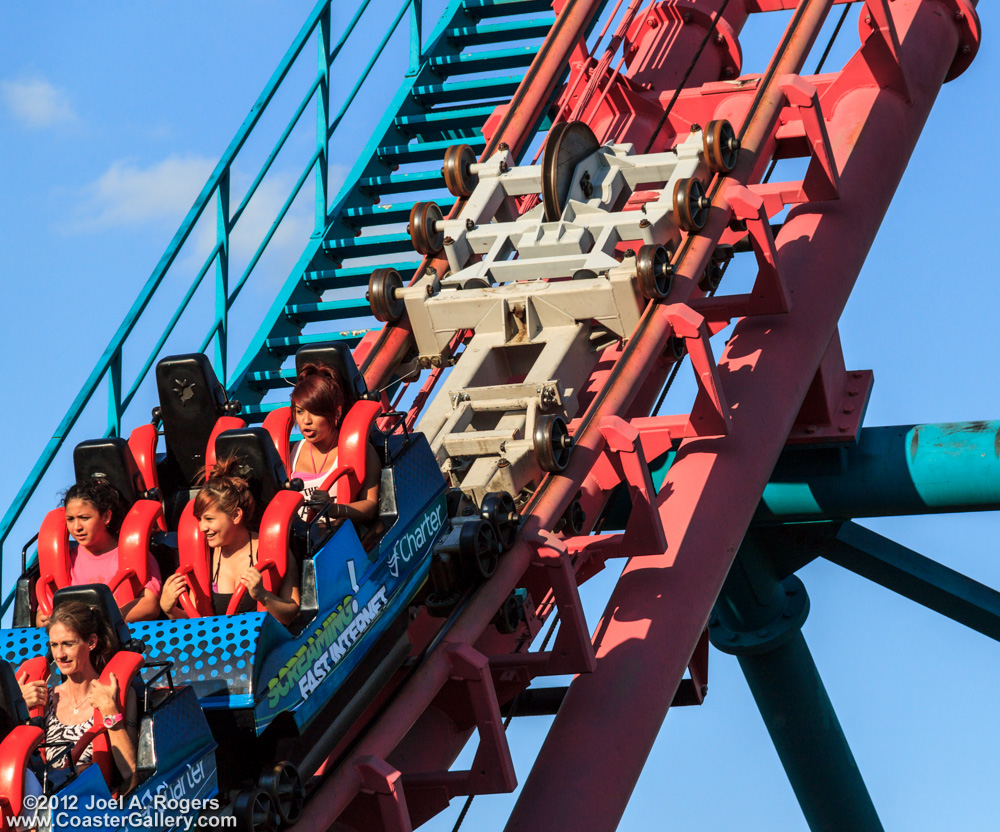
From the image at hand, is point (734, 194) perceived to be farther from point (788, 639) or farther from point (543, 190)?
point (788, 639)

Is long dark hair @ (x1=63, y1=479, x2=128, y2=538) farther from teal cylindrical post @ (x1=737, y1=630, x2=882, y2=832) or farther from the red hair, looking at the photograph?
teal cylindrical post @ (x1=737, y1=630, x2=882, y2=832)

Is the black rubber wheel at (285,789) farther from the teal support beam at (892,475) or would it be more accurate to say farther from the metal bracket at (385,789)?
the teal support beam at (892,475)

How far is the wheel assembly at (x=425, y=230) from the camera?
7.29 meters

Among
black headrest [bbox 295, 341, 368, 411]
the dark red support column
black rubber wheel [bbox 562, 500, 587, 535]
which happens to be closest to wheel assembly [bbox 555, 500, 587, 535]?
black rubber wheel [bbox 562, 500, 587, 535]

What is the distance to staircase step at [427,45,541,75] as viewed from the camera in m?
10.0

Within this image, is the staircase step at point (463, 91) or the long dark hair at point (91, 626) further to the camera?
the staircase step at point (463, 91)

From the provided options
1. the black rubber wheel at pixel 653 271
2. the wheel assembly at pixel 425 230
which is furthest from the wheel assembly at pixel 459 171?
the black rubber wheel at pixel 653 271

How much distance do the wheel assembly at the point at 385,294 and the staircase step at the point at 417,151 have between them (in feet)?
8.64

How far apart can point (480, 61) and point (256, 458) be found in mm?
4983

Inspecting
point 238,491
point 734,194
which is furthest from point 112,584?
point 734,194

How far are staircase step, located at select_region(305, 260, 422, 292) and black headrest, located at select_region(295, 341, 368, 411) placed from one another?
2984 millimetres

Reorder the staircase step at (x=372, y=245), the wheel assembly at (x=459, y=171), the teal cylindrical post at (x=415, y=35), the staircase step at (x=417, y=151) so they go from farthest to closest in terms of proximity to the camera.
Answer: the teal cylindrical post at (x=415, y=35), the staircase step at (x=417, y=151), the staircase step at (x=372, y=245), the wheel assembly at (x=459, y=171)

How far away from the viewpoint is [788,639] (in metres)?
9.04

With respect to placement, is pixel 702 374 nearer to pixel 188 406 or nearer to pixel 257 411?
pixel 188 406
